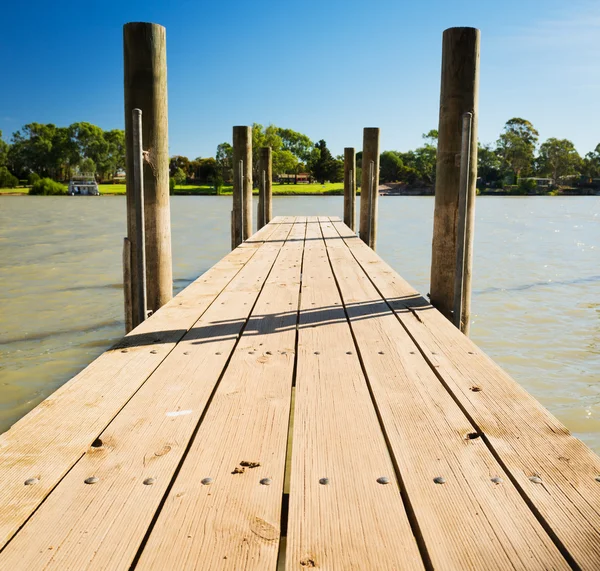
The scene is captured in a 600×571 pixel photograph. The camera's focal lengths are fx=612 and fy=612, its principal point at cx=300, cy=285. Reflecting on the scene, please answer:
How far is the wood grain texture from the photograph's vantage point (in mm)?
1539

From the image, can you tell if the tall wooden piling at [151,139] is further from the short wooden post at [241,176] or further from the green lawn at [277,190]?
the green lawn at [277,190]

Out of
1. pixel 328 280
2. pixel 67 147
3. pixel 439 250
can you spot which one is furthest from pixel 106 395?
pixel 67 147

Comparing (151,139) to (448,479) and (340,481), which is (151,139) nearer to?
(340,481)

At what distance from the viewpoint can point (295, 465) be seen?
187 cm

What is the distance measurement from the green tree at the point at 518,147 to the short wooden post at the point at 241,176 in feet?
339

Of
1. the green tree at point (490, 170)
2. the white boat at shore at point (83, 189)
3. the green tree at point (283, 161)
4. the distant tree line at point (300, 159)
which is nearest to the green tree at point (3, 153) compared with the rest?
the distant tree line at point (300, 159)

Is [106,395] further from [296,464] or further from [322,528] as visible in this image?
[322,528]

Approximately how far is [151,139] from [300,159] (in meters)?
110

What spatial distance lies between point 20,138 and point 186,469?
120 meters

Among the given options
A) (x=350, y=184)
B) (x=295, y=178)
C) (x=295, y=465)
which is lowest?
(x=295, y=465)

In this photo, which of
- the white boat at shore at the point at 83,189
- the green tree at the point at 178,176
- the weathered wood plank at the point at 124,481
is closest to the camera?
the weathered wood plank at the point at 124,481

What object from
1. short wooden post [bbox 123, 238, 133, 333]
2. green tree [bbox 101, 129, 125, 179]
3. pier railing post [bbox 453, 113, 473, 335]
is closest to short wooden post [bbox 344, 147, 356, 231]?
pier railing post [bbox 453, 113, 473, 335]

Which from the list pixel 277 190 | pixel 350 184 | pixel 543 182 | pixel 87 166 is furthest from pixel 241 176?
pixel 543 182

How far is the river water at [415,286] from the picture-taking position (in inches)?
231
